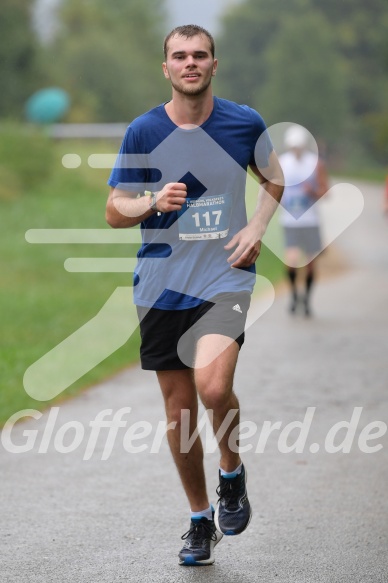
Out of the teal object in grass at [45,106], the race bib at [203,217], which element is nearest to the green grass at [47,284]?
the race bib at [203,217]

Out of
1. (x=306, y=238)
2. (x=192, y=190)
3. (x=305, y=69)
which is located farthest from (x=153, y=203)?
(x=305, y=69)

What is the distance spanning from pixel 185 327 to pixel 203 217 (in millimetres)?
472

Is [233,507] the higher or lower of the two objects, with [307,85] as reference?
higher

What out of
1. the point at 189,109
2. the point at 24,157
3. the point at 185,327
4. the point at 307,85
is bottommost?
the point at 307,85

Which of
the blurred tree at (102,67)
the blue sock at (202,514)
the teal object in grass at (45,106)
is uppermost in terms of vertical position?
the blue sock at (202,514)

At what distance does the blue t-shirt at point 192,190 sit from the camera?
507 centimetres

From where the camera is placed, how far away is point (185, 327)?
520 centimetres

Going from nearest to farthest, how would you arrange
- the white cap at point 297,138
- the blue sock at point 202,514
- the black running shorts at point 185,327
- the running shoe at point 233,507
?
1. the black running shorts at point 185,327
2. the running shoe at point 233,507
3. the blue sock at point 202,514
4. the white cap at point 297,138

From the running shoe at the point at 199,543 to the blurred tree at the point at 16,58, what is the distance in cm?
5734

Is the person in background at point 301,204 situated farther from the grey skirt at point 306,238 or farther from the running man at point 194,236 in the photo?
the running man at point 194,236

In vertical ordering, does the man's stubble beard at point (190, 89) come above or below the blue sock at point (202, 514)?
above

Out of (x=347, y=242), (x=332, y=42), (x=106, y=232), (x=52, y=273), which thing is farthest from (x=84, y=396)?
(x=332, y=42)

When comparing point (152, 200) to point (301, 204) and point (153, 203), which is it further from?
point (301, 204)

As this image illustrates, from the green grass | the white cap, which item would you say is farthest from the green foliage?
the white cap
